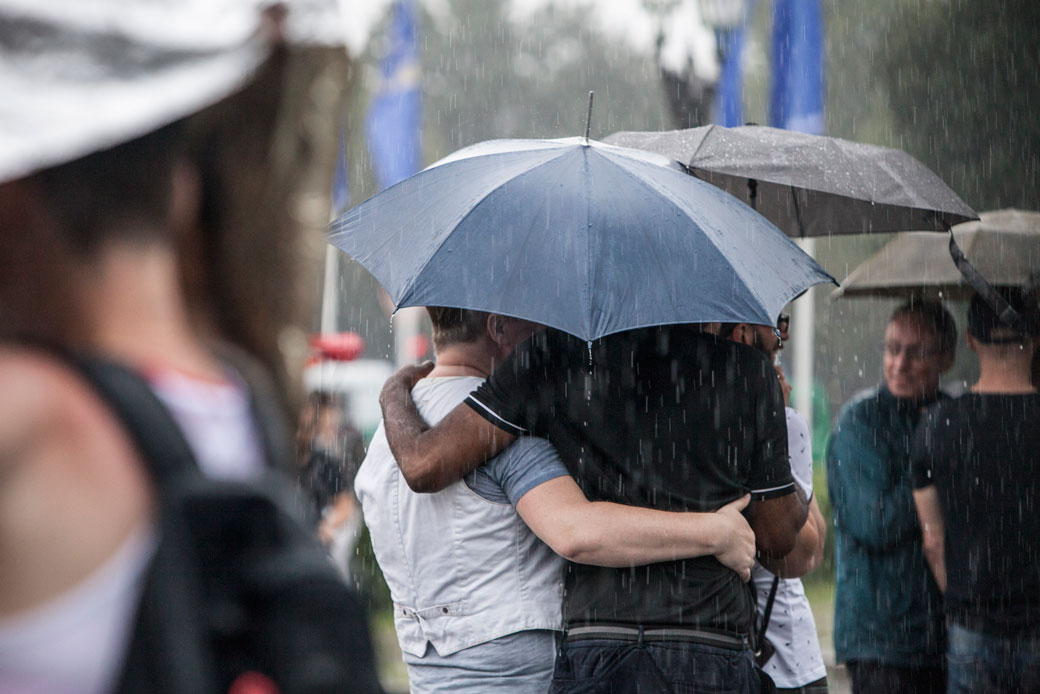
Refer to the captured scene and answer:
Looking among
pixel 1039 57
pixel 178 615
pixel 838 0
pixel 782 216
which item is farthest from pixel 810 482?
pixel 838 0

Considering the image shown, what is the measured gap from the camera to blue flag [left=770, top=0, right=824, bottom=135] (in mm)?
9484

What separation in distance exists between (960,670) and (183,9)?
381 cm

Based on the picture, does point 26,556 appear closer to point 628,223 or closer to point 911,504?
point 628,223

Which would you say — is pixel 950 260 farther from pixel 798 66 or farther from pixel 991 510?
pixel 798 66

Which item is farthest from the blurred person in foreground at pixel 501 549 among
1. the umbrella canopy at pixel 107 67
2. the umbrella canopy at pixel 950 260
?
the umbrella canopy at pixel 950 260

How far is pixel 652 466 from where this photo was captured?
9.08ft

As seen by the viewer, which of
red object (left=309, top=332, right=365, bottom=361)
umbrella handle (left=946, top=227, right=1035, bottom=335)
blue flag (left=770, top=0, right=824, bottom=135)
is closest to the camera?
umbrella handle (left=946, top=227, right=1035, bottom=335)

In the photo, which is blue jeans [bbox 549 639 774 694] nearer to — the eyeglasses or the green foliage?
the eyeglasses

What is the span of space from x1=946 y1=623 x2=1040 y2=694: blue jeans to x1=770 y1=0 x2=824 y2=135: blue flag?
602 cm

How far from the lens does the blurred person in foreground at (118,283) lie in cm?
87

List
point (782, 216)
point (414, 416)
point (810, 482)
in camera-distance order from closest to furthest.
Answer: point (414, 416) → point (810, 482) → point (782, 216)

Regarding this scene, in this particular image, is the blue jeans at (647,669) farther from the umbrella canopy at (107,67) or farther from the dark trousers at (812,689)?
the umbrella canopy at (107,67)

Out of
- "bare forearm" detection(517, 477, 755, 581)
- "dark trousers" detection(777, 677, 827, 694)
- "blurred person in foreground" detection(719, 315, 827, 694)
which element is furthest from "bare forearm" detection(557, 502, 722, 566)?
"dark trousers" detection(777, 677, 827, 694)

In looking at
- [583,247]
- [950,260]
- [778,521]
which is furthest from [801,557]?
[950,260]
